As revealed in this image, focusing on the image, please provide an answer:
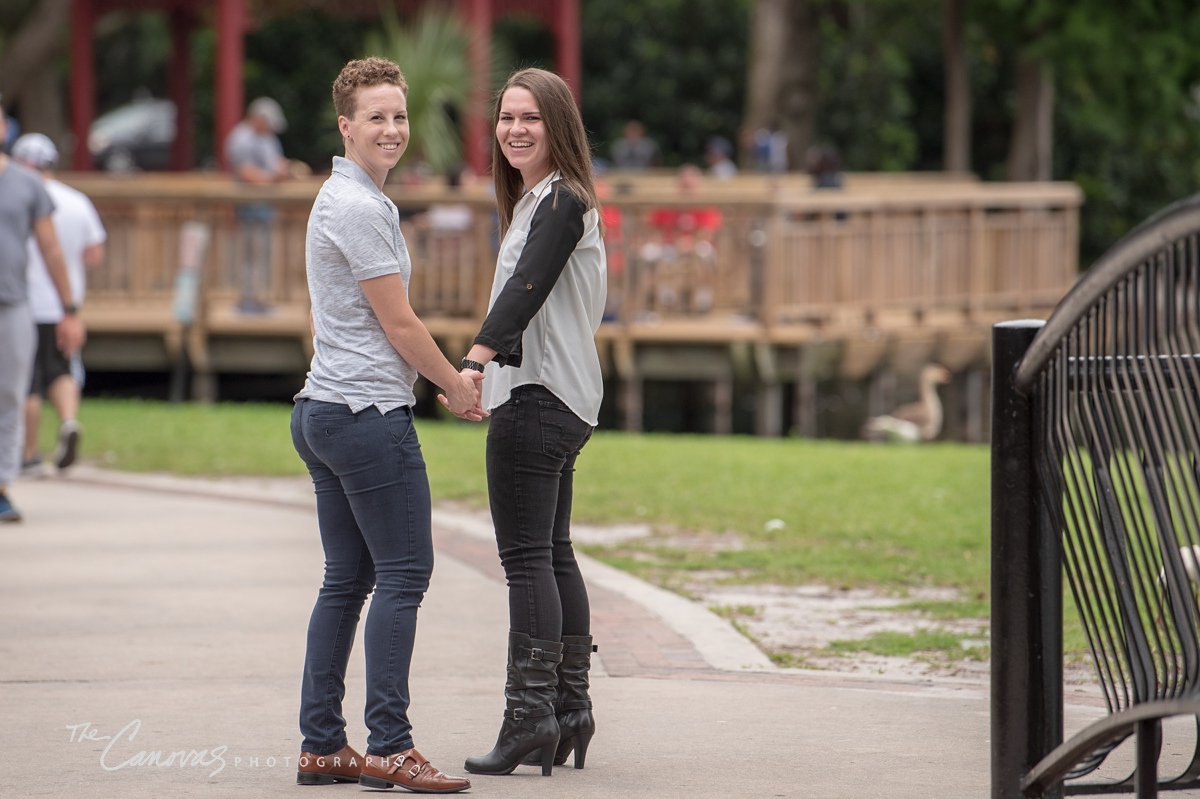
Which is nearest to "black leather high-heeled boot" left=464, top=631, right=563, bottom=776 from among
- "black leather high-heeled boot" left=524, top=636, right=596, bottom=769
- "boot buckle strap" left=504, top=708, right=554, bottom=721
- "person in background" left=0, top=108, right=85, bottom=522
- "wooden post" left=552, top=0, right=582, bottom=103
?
"boot buckle strap" left=504, top=708, right=554, bottom=721

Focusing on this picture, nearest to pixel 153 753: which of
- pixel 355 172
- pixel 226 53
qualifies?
pixel 355 172

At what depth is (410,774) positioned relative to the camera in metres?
4.35

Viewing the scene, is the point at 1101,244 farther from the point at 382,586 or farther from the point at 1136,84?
the point at 382,586

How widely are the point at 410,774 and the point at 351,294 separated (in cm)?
121

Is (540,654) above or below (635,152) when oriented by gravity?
below

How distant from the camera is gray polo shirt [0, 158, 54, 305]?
8.51 metres

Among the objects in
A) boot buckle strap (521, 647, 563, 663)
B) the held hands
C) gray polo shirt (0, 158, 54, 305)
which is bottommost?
boot buckle strap (521, 647, 563, 663)

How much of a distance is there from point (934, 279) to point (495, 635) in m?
12.6

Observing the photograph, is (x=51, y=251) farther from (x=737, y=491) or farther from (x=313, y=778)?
(x=313, y=778)

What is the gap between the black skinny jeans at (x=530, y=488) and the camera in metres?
4.53

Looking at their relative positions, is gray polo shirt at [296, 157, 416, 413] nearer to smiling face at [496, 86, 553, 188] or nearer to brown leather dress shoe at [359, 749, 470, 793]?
smiling face at [496, 86, 553, 188]

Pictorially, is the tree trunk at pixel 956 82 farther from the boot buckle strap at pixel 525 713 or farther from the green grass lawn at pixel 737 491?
the boot buckle strap at pixel 525 713

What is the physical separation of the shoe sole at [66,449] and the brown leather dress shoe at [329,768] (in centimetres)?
638

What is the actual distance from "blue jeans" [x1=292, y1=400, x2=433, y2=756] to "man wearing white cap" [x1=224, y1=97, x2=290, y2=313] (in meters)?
12.3
